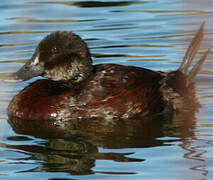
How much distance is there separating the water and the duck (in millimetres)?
234

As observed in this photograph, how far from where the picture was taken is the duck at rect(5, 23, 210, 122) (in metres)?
6.24

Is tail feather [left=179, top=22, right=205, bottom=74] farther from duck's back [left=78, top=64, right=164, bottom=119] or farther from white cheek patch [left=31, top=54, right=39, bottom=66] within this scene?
white cheek patch [left=31, top=54, right=39, bottom=66]

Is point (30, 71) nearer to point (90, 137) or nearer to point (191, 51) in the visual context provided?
point (90, 137)

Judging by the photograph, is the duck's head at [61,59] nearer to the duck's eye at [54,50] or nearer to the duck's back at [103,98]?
the duck's eye at [54,50]

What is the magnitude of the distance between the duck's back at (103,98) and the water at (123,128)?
0.27 m

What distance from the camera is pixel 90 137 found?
573 centimetres

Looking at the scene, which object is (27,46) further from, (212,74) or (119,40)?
(212,74)

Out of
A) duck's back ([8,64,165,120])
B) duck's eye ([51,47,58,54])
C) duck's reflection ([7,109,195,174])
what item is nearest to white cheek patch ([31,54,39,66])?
duck's eye ([51,47,58,54])

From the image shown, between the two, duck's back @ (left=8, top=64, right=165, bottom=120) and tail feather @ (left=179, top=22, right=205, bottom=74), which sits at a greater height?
tail feather @ (left=179, top=22, right=205, bottom=74)

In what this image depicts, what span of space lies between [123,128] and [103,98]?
0.38 m

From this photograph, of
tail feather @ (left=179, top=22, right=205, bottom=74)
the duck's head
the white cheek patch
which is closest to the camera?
tail feather @ (left=179, top=22, right=205, bottom=74)

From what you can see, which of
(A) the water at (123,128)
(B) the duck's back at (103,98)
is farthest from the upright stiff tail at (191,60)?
(B) the duck's back at (103,98)

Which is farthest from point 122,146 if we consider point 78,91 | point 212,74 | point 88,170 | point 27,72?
point 212,74

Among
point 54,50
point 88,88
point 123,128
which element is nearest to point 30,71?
point 54,50
